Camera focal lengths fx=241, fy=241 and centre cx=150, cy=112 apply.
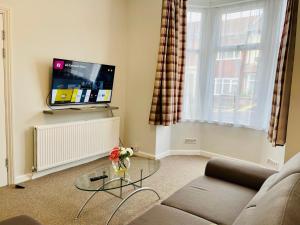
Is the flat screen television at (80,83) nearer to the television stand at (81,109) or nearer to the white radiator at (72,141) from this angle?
the television stand at (81,109)

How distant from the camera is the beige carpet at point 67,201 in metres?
2.32

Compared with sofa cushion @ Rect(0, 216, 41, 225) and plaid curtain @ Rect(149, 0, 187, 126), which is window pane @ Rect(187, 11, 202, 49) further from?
sofa cushion @ Rect(0, 216, 41, 225)

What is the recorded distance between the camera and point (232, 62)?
3.97m

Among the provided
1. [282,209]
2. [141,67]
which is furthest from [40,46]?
[282,209]

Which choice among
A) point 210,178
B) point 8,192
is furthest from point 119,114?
point 210,178

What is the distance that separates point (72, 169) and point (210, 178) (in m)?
2.13

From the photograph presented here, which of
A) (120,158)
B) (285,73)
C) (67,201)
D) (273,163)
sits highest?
(285,73)

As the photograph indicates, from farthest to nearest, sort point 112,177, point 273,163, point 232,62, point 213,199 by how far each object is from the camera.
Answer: point 232,62 → point 273,163 → point 112,177 → point 213,199

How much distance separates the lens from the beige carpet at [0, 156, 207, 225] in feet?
7.60

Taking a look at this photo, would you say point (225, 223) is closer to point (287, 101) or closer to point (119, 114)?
point (287, 101)

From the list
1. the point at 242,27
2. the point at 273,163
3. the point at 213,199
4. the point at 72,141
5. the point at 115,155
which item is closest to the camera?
the point at 213,199

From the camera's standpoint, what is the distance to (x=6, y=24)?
2729mm

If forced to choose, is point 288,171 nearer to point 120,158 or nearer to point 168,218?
point 168,218

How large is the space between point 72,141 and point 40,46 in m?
1.33
